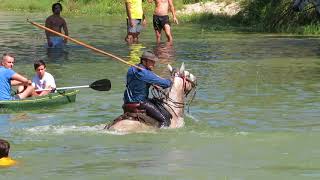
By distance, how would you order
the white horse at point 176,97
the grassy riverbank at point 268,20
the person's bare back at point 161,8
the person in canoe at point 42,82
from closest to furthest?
the white horse at point 176,97 → the person in canoe at point 42,82 → the person's bare back at point 161,8 → the grassy riverbank at point 268,20

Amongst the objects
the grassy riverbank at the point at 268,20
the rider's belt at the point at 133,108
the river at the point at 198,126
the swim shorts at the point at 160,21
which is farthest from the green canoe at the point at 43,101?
the grassy riverbank at the point at 268,20

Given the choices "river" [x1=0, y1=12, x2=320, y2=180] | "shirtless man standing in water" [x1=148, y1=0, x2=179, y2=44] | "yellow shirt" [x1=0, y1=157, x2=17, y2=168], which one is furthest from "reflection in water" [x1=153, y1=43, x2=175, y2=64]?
"yellow shirt" [x1=0, y1=157, x2=17, y2=168]

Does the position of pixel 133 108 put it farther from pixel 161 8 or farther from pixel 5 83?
pixel 161 8

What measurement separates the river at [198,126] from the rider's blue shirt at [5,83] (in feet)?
1.41

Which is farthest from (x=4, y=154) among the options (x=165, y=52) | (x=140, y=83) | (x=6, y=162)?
(x=165, y=52)

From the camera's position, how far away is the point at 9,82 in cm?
1388

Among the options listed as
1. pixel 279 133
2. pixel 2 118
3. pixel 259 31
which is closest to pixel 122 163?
pixel 279 133

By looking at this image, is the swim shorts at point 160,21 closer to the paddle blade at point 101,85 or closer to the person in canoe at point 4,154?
the paddle blade at point 101,85

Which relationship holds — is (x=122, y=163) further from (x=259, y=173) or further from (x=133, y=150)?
(x=259, y=173)

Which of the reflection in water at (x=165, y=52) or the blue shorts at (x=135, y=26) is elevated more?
the blue shorts at (x=135, y=26)

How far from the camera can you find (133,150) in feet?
34.2

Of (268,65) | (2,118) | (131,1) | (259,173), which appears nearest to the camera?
(259,173)

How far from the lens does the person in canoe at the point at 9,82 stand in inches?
542

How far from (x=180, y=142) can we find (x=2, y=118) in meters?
3.37
